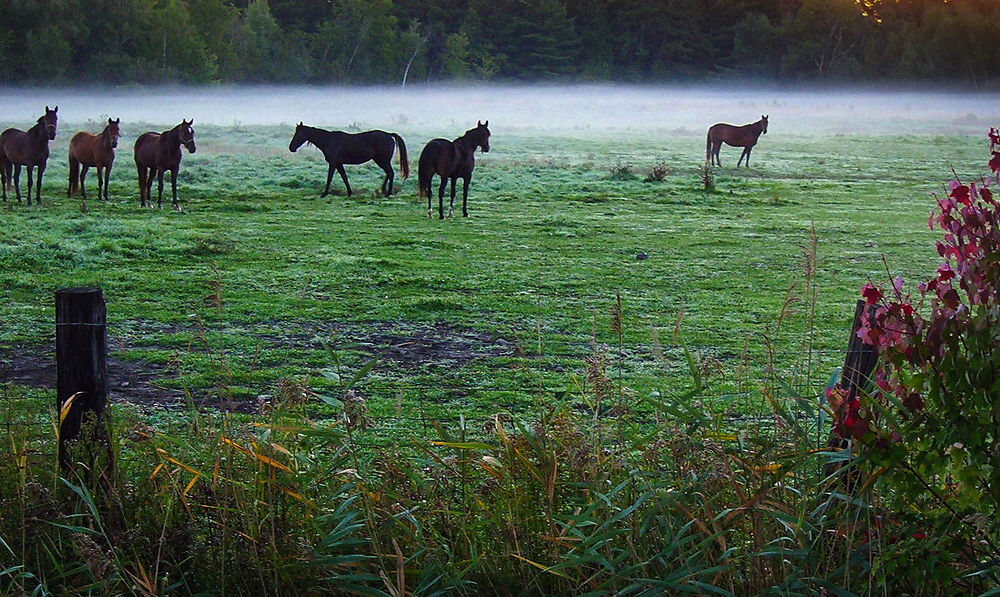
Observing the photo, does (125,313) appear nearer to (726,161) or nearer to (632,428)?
(632,428)

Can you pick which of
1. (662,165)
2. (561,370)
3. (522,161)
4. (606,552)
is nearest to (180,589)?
(606,552)

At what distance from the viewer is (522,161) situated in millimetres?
19578

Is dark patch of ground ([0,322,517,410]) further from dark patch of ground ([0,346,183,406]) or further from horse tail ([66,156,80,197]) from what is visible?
horse tail ([66,156,80,197])

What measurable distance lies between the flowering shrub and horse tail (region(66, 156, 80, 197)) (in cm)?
1400

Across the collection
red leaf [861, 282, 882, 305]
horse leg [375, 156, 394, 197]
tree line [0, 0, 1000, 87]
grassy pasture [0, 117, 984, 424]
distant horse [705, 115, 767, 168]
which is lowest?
grassy pasture [0, 117, 984, 424]

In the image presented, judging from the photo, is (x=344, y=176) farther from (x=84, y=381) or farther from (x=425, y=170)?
(x=84, y=381)

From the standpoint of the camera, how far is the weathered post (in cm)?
296

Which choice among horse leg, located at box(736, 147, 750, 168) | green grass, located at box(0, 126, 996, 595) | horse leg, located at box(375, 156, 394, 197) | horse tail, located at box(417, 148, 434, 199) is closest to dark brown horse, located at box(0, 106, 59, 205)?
green grass, located at box(0, 126, 996, 595)

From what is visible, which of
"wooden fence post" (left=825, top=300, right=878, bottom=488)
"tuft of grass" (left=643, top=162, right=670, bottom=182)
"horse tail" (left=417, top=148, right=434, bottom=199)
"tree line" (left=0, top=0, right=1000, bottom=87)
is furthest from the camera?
"tree line" (left=0, top=0, right=1000, bottom=87)

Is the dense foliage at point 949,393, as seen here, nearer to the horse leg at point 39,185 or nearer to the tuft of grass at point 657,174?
the horse leg at point 39,185

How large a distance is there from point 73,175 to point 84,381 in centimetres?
1274

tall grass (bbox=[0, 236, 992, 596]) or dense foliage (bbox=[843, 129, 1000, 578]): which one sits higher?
dense foliage (bbox=[843, 129, 1000, 578])

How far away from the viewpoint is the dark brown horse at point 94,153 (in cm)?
1413

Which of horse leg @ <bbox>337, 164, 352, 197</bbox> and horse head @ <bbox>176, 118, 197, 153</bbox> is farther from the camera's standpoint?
horse leg @ <bbox>337, 164, 352, 197</bbox>
